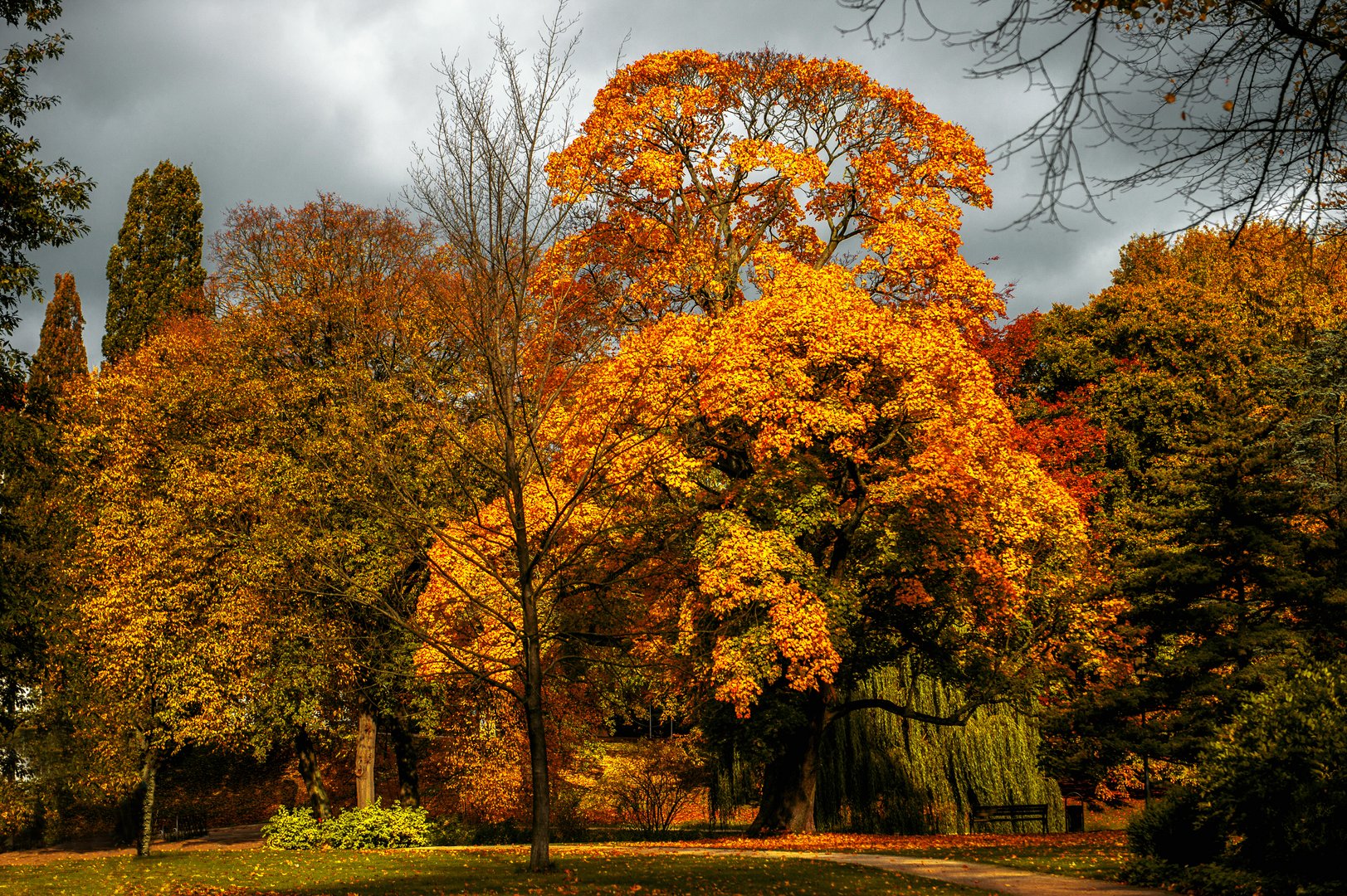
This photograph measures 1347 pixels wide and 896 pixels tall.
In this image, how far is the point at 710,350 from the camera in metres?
18.5

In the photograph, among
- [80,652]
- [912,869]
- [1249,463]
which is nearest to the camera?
[912,869]

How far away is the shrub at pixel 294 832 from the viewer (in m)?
23.0

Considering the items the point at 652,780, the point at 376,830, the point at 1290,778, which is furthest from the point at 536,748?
the point at 652,780

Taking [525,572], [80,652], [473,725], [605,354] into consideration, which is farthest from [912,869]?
[80,652]

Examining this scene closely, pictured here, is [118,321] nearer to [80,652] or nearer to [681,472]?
[80,652]

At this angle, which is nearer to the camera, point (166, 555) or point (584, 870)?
point (584, 870)

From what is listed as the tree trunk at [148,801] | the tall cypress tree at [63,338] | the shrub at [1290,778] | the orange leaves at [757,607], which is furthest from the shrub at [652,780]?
the tall cypress tree at [63,338]

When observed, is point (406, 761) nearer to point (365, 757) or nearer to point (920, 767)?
Answer: point (365, 757)

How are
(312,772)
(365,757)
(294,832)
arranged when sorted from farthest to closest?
(312,772), (365,757), (294,832)

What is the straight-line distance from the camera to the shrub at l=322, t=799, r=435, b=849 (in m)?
23.0

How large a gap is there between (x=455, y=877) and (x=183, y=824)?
87.5 feet

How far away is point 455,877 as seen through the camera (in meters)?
12.7

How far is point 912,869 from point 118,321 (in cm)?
3316

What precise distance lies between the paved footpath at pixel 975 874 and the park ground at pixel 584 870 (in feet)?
0.62
